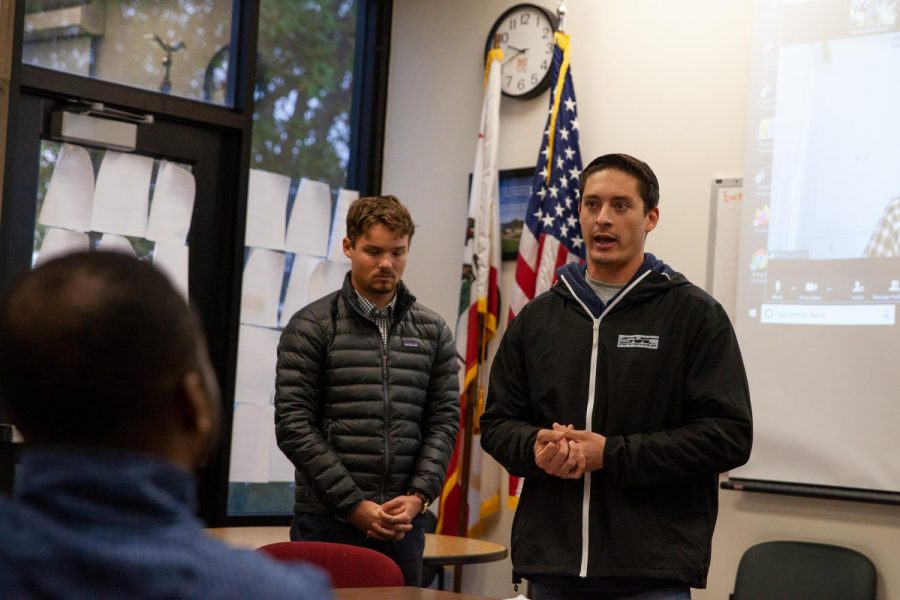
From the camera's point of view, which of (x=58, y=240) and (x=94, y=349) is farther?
(x=58, y=240)

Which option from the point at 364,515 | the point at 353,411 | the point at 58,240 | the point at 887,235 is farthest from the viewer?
the point at 58,240

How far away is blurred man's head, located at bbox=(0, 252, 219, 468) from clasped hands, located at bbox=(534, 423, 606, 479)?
5.25 ft

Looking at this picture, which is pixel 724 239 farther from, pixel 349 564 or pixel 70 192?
pixel 70 192

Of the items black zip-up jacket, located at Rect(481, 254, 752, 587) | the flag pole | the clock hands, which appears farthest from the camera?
the clock hands

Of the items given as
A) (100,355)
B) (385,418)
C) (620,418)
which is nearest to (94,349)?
(100,355)

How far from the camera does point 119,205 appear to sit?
4762 millimetres

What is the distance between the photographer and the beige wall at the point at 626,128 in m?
4.23

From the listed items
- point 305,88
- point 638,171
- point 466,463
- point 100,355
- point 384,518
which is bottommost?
point 466,463

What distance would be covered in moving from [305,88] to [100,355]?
4956mm

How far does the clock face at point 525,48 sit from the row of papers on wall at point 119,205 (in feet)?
5.19

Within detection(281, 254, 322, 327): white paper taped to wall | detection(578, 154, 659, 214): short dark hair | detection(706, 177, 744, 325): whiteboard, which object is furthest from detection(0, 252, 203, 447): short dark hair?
detection(281, 254, 322, 327): white paper taped to wall

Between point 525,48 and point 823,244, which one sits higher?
point 525,48

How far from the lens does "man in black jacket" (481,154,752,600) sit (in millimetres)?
2275

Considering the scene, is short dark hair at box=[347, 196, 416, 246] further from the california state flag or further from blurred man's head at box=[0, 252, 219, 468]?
blurred man's head at box=[0, 252, 219, 468]
